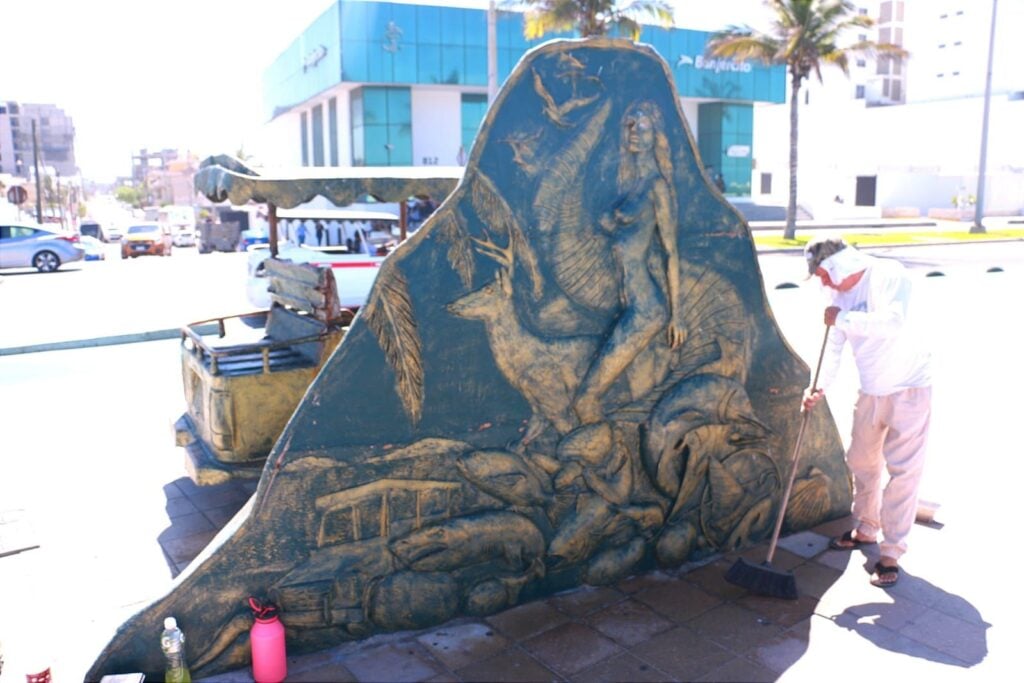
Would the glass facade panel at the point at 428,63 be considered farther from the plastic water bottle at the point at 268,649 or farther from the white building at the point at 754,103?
the plastic water bottle at the point at 268,649

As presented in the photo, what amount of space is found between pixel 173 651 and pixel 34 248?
22.0 meters

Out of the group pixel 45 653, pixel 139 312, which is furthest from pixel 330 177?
pixel 139 312

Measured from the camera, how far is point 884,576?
4711 millimetres

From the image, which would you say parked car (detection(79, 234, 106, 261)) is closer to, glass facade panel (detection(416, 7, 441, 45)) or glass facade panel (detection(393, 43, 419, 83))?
glass facade panel (detection(393, 43, 419, 83))

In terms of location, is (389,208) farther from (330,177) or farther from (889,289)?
(889,289)

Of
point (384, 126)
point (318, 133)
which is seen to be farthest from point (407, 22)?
point (318, 133)

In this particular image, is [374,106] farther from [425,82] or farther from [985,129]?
[985,129]

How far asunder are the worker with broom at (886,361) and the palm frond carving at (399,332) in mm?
2259

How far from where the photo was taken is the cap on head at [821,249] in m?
4.79

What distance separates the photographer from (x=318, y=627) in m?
4.00

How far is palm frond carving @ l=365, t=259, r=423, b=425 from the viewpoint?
4.04 meters

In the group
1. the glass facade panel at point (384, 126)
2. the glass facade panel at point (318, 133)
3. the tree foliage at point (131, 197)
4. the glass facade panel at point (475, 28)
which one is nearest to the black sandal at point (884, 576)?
the glass facade panel at point (384, 126)

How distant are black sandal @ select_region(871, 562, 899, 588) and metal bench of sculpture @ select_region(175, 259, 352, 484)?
12.0 ft

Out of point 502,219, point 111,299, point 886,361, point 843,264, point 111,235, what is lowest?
point 111,299
